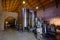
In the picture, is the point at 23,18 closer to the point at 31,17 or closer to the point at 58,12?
the point at 31,17

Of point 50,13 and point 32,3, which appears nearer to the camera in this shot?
point 50,13

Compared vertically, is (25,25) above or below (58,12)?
below

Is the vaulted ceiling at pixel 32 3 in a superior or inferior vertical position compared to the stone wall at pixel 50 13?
superior

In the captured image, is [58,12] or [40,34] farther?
[58,12]

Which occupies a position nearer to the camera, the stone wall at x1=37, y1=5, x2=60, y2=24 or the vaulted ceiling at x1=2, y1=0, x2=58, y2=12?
the stone wall at x1=37, y1=5, x2=60, y2=24

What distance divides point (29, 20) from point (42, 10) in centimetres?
353

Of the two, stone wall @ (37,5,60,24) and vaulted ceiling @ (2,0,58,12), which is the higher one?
vaulted ceiling @ (2,0,58,12)

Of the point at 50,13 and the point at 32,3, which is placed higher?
the point at 32,3

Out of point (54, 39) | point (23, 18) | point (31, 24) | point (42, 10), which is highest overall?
point (42, 10)

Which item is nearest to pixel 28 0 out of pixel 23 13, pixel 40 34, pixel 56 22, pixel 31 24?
pixel 23 13

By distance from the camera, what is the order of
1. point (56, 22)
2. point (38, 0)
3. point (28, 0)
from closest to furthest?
point (56, 22), point (38, 0), point (28, 0)

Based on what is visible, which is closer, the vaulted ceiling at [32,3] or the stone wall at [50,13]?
the stone wall at [50,13]

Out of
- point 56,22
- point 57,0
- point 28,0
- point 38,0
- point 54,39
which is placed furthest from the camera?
point 28,0

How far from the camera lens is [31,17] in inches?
476
